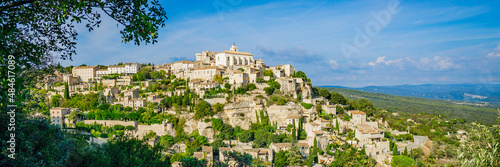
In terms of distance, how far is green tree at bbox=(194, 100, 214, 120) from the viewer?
3030cm

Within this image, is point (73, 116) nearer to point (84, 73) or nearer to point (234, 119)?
point (234, 119)

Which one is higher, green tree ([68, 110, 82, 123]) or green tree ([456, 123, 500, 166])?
green tree ([456, 123, 500, 166])

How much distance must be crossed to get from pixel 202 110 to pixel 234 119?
12.1 ft

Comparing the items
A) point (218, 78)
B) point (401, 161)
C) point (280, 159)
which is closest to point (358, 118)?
point (401, 161)

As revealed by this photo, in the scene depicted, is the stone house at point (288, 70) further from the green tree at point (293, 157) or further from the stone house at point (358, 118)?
the green tree at point (293, 157)

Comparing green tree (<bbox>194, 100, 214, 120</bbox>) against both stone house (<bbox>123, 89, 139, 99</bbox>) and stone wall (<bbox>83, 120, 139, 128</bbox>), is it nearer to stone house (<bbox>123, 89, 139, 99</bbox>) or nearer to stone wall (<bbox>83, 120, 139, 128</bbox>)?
stone wall (<bbox>83, 120, 139, 128</bbox>)

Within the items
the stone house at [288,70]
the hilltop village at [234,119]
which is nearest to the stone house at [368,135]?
the hilltop village at [234,119]

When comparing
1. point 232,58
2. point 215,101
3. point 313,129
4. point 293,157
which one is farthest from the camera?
point 232,58

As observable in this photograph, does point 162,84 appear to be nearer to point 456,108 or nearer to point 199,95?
point 199,95

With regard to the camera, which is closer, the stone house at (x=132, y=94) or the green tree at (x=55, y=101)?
the green tree at (x=55, y=101)

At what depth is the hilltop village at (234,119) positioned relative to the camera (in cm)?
2585

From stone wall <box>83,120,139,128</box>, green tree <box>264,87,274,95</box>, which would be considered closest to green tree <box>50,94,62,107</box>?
stone wall <box>83,120,139,128</box>

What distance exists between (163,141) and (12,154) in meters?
24.4

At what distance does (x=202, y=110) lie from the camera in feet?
100
